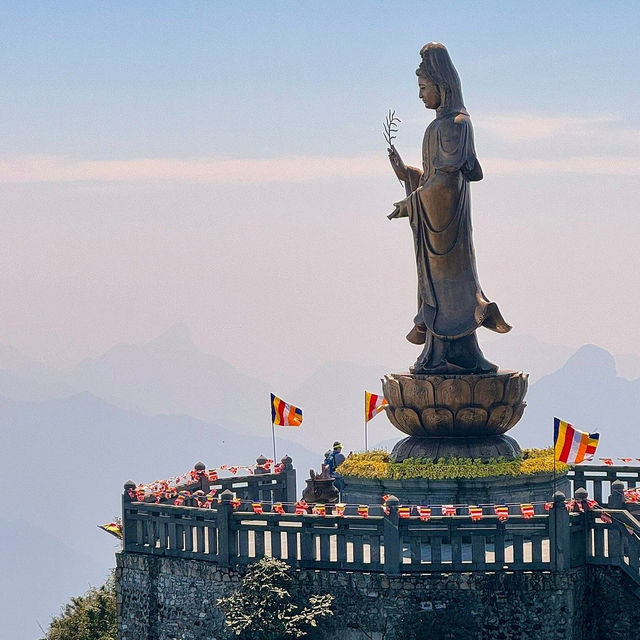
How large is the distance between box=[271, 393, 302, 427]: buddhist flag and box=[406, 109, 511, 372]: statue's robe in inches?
147

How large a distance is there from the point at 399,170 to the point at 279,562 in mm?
10146

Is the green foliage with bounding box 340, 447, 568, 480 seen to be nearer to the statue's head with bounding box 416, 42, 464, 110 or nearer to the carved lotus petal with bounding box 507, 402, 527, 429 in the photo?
the carved lotus petal with bounding box 507, 402, 527, 429

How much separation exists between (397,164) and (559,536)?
408 inches

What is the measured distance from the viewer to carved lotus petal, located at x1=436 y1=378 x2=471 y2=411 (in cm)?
3419

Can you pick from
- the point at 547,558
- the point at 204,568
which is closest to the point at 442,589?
the point at 547,558

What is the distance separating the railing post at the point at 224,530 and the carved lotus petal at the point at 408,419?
16.9 feet

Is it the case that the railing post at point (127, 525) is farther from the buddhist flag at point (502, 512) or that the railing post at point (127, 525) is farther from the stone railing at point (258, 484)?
the buddhist flag at point (502, 512)

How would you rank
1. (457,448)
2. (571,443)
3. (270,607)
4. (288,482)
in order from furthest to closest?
(288,482) → (457,448) → (571,443) → (270,607)

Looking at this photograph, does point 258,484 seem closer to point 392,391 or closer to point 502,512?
point 392,391

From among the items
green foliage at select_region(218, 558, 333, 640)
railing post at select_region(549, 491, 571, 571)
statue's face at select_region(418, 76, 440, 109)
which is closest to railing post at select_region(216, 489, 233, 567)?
green foliage at select_region(218, 558, 333, 640)

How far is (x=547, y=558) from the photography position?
29.8 m

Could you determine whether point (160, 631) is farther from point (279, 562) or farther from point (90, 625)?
point (90, 625)

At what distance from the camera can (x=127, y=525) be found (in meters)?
32.9

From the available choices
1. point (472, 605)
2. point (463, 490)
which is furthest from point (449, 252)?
point (472, 605)
